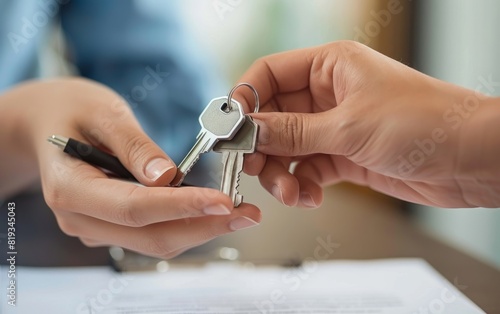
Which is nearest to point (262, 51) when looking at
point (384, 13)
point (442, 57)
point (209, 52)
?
point (209, 52)

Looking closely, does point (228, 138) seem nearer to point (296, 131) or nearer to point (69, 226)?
point (296, 131)

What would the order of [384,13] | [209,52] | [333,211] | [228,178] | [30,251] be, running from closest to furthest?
[228,178] → [30,251] → [384,13] → [209,52] → [333,211]

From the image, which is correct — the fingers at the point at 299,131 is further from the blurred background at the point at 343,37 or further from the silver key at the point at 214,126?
the blurred background at the point at 343,37

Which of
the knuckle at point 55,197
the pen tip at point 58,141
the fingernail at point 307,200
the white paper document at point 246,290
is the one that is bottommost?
the white paper document at point 246,290

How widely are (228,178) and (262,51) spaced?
54cm

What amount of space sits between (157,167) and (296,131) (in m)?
0.16

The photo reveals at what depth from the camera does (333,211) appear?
4.22 ft

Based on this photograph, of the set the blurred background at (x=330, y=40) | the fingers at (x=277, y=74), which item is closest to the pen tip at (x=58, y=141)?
the fingers at (x=277, y=74)

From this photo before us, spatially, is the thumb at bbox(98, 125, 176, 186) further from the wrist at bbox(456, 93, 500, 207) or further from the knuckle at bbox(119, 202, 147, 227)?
the wrist at bbox(456, 93, 500, 207)

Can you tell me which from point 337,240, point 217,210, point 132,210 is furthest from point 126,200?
point 337,240

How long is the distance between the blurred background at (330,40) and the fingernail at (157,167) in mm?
387

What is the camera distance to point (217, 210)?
56 cm

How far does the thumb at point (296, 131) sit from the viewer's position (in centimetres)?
61

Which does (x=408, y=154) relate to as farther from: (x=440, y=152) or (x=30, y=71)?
(x=30, y=71)
